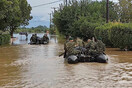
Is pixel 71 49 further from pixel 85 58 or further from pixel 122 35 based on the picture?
pixel 122 35

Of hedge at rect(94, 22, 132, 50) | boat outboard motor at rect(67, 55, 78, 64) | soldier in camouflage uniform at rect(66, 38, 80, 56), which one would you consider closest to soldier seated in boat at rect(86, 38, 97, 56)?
soldier in camouflage uniform at rect(66, 38, 80, 56)

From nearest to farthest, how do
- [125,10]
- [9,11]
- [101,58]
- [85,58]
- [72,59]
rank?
[72,59]
[101,58]
[85,58]
[9,11]
[125,10]

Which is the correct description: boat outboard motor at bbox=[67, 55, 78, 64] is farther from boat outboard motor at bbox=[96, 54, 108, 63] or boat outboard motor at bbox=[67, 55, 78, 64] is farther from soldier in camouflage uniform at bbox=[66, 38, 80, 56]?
boat outboard motor at bbox=[96, 54, 108, 63]

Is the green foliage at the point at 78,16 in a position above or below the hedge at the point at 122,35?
above

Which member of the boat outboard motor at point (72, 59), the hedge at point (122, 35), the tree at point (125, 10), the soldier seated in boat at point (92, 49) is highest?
the tree at point (125, 10)

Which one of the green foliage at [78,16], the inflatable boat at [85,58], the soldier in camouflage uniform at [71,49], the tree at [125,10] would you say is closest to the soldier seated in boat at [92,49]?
the inflatable boat at [85,58]

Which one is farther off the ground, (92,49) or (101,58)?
(92,49)

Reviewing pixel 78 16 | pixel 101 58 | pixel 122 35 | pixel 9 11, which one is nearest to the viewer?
pixel 101 58

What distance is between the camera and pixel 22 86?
7.76 metres

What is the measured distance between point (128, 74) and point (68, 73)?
8.26 feet

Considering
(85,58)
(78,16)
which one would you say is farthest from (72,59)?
(78,16)

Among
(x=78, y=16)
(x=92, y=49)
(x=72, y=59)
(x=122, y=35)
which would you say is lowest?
(x=72, y=59)

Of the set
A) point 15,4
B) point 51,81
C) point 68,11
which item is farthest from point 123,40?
point 68,11

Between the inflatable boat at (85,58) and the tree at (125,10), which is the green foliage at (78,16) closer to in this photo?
the tree at (125,10)
